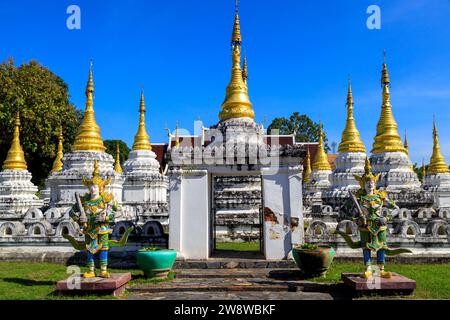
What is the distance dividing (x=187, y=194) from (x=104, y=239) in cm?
307

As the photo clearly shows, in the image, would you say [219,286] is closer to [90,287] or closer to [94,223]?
[90,287]

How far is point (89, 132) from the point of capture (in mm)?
23719

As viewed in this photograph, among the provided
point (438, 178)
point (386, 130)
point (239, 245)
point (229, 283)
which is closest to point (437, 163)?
point (438, 178)

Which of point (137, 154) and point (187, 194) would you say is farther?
point (137, 154)

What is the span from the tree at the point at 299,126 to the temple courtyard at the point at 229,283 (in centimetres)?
5264

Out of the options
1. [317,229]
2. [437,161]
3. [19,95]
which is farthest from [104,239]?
[19,95]

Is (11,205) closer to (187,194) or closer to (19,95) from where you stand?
(19,95)

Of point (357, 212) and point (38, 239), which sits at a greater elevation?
point (357, 212)

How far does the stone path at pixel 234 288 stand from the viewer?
8.41 meters

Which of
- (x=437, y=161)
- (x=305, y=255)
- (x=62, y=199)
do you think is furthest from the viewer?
(x=437, y=161)

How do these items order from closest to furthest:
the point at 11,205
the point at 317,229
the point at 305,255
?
the point at 305,255 < the point at 317,229 < the point at 11,205

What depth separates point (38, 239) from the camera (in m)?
12.8

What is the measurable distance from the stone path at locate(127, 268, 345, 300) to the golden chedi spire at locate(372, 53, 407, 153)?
17932 mm
